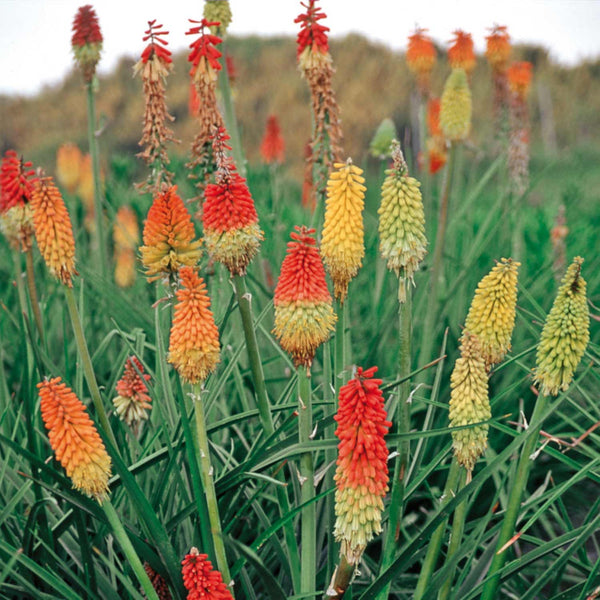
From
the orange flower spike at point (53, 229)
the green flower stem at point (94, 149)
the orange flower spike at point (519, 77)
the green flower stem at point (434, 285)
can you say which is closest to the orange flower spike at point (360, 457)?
the orange flower spike at point (53, 229)

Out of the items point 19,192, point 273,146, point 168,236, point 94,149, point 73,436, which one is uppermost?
point 273,146

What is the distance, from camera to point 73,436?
4.26ft

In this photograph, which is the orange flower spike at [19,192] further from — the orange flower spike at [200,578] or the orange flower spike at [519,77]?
the orange flower spike at [519,77]

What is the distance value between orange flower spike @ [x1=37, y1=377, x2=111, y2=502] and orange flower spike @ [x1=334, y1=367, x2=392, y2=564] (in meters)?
0.47

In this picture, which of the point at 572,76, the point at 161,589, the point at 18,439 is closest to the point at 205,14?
the point at 18,439

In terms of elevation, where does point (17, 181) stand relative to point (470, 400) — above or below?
above

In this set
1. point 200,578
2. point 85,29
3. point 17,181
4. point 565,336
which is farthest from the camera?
point 85,29

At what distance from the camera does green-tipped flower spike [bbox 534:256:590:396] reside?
4.47ft

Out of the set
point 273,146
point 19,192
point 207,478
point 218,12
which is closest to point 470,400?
point 207,478

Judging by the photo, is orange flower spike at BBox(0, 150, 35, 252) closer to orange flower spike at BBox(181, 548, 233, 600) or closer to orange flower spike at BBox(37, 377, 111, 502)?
orange flower spike at BBox(37, 377, 111, 502)

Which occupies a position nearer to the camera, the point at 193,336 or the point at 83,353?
the point at 193,336

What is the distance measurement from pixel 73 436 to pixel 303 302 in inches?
20.1

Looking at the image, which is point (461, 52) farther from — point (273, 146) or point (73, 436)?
point (73, 436)

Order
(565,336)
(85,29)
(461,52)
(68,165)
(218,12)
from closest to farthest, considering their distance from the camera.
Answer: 1. (565,336)
2. (218,12)
3. (85,29)
4. (461,52)
5. (68,165)
